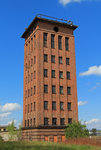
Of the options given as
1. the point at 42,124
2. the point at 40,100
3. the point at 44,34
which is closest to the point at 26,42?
the point at 44,34

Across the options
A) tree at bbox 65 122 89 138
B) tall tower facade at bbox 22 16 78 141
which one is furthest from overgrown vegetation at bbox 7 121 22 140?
tree at bbox 65 122 89 138

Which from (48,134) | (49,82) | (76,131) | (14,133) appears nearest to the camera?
(76,131)

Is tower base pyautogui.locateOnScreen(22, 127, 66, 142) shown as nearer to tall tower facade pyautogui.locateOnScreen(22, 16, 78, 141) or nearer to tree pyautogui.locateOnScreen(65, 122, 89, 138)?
tall tower facade pyautogui.locateOnScreen(22, 16, 78, 141)

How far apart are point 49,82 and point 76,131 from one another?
39.8 ft

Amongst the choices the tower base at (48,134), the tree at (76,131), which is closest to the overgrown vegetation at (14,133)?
the tower base at (48,134)

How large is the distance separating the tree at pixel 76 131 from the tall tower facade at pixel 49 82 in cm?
228

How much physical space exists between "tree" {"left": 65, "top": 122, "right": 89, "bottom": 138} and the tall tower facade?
2280 millimetres

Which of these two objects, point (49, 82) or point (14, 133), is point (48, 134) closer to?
point (49, 82)

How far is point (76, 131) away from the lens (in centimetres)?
4328

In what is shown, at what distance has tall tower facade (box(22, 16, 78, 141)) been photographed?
46000 millimetres

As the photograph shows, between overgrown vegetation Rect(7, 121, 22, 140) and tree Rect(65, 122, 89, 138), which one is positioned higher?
tree Rect(65, 122, 89, 138)

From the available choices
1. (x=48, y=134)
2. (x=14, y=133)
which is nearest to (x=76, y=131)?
(x=48, y=134)

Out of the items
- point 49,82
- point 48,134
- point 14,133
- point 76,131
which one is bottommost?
point 14,133

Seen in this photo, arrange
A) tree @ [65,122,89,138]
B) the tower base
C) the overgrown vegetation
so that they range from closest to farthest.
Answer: tree @ [65,122,89,138], the tower base, the overgrown vegetation
